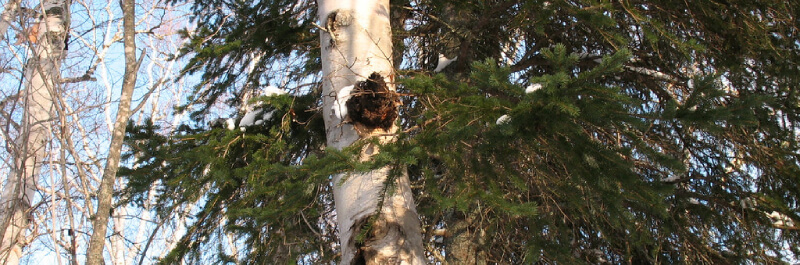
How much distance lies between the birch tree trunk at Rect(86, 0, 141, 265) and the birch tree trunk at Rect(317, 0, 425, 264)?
3.05 feet

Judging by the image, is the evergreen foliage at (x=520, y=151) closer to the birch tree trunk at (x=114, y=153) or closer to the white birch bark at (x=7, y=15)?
the birch tree trunk at (x=114, y=153)

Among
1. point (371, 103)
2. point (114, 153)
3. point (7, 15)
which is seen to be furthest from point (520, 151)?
point (7, 15)

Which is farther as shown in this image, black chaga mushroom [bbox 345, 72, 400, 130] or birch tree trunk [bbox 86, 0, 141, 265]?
black chaga mushroom [bbox 345, 72, 400, 130]

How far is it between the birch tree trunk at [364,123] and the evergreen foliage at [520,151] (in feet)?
0.55

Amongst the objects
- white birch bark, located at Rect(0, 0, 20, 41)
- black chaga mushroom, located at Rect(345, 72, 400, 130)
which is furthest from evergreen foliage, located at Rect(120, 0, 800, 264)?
white birch bark, located at Rect(0, 0, 20, 41)

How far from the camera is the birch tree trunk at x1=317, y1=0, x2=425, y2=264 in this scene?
8.39 feet

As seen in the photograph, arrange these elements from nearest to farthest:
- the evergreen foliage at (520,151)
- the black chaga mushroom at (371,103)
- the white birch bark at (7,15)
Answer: the evergreen foliage at (520,151) < the black chaga mushroom at (371,103) < the white birch bark at (7,15)

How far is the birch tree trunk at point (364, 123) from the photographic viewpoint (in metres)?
2.56

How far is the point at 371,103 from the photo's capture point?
2.81m

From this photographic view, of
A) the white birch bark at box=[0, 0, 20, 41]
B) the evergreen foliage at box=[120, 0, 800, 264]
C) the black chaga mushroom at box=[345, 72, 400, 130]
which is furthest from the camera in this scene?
the white birch bark at box=[0, 0, 20, 41]

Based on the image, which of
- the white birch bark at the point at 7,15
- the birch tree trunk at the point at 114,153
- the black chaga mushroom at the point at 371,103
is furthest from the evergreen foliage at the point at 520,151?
the white birch bark at the point at 7,15

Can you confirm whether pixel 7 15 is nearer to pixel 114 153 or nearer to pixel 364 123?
pixel 114 153

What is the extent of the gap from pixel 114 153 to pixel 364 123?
3.65 feet

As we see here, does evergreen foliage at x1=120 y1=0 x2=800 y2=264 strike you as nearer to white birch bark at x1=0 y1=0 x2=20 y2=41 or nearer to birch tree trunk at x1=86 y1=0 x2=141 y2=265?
birch tree trunk at x1=86 y1=0 x2=141 y2=265
